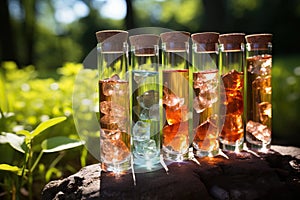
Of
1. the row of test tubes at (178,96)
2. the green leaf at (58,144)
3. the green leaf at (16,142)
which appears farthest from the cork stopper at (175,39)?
the green leaf at (16,142)

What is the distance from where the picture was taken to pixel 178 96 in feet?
3.17

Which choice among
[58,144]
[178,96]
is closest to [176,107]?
[178,96]

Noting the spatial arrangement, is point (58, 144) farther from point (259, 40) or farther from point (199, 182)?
point (259, 40)

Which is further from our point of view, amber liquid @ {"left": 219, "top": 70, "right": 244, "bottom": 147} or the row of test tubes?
amber liquid @ {"left": 219, "top": 70, "right": 244, "bottom": 147}

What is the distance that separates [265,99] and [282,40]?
2896 millimetres

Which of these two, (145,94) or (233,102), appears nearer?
(145,94)

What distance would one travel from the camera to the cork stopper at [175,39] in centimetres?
95

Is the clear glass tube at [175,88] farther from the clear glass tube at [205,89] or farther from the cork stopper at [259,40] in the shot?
the cork stopper at [259,40]

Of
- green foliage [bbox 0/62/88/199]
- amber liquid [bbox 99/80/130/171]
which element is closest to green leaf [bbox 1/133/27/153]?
green foliage [bbox 0/62/88/199]

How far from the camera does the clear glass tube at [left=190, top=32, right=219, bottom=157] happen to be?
3.26 ft

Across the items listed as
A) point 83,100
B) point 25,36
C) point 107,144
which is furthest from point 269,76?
point 25,36

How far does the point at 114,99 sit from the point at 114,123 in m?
0.06

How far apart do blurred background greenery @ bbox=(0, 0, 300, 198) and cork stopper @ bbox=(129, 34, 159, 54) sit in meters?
0.64

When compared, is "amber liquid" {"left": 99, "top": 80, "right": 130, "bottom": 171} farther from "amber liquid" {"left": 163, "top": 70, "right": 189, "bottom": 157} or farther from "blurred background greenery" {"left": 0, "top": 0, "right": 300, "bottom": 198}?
"blurred background greenery" {"left": 0, "top": 0, "right": 300, "bottom": 198}
